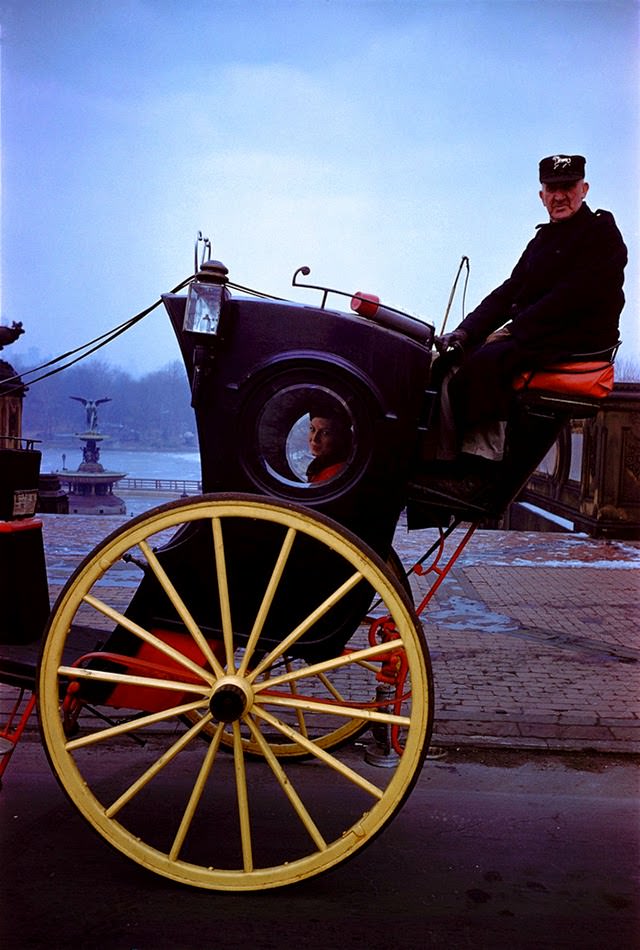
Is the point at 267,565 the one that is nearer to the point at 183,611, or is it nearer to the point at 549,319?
the point at 183,611

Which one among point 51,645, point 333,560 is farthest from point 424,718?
point 51,645

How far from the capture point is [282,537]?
8.01ft

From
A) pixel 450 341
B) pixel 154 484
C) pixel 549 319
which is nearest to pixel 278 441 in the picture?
pixel 450 341

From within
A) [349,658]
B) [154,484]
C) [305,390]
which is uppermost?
[305,390]

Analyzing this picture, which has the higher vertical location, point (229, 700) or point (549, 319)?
point (549, 319)

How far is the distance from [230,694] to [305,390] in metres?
0.92

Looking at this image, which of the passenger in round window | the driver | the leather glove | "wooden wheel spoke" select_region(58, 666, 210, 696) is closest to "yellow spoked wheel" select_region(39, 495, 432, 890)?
"wooden wheel spoke" select_region(58, 666, 210, 696)

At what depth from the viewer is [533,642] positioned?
17.5ft

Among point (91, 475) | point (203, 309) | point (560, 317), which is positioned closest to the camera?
point (203, 309)

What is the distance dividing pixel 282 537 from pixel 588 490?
8.04 metres

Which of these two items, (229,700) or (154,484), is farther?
(154,484)

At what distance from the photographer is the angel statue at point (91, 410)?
27.2m

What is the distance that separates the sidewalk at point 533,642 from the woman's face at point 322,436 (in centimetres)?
116

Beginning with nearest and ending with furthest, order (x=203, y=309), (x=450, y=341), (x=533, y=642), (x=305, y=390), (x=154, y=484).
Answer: (x=203, y=309) → (x=305, y=390) → (x=450, y=341) → (x=533, y=642) → (x=154, y=484)
